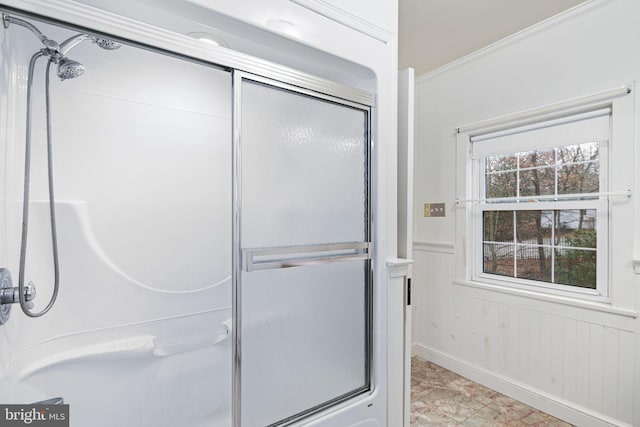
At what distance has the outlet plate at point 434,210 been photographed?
287 cm

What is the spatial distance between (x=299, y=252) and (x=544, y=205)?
192 centimetres

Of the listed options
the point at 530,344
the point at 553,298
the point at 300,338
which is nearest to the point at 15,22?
the point at 300,338

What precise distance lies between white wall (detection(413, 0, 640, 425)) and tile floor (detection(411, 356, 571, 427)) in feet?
0.26

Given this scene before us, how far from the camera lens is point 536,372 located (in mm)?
2227

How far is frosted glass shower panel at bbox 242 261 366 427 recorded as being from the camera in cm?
112

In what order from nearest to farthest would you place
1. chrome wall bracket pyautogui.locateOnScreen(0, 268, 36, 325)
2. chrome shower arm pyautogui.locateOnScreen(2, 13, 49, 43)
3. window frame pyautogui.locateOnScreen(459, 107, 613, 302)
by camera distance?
chrome shower arm pyautogui.locateOnScreen(2, 13, 49, 43), chrome wall bracket pyautogui.locateOnScreen(0, 268, 36, 325), window frame pyautogui.locateOnScreen(459, 107, 613, 302)

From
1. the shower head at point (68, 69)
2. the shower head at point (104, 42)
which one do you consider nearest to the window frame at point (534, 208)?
the shower head at point (104, 42)

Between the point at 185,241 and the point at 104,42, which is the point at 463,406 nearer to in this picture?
the point at 185,241

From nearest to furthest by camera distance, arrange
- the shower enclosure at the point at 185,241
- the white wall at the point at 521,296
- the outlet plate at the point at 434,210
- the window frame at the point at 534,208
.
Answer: the shower enclosure at the point at 185,241 → the white wall at the point at 521,296 → the window frame at the point at 534,208 → the outlet plate at the point at 434,210

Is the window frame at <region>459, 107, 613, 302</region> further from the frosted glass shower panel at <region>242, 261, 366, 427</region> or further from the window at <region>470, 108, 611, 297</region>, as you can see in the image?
the frosted glass shower panel at <region>242, 261, 366, 427</region>

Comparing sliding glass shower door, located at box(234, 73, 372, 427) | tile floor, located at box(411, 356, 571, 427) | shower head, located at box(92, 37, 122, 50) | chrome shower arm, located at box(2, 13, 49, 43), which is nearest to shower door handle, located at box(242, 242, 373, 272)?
sliding glass shower door, located at box(234, 73, 372, 427)

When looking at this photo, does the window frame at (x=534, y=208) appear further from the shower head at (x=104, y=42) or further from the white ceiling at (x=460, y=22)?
the shower head at (x=104, y=42)

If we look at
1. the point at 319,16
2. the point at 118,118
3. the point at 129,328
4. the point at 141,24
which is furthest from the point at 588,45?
the point at 129,328

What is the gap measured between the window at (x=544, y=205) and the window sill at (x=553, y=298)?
0.07 metres
